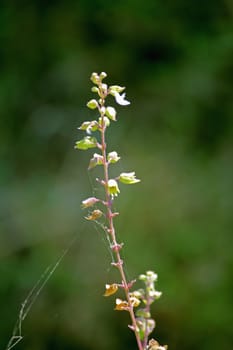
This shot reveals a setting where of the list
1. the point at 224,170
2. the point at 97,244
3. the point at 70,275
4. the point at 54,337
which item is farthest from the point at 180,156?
the point at 54,337

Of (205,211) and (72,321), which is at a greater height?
(205,211)

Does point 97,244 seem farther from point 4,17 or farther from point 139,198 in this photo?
point 4,17

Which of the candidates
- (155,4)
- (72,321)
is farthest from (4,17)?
(72,321)

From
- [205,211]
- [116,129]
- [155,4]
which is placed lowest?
[205,211]

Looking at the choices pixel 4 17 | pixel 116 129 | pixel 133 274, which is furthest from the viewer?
pixel 4 17

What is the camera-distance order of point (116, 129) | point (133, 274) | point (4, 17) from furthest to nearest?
point (4, 17), point (116, 129), point (133, 274)

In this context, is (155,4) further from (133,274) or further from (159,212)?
(133,274)

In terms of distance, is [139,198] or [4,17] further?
[4,17]
